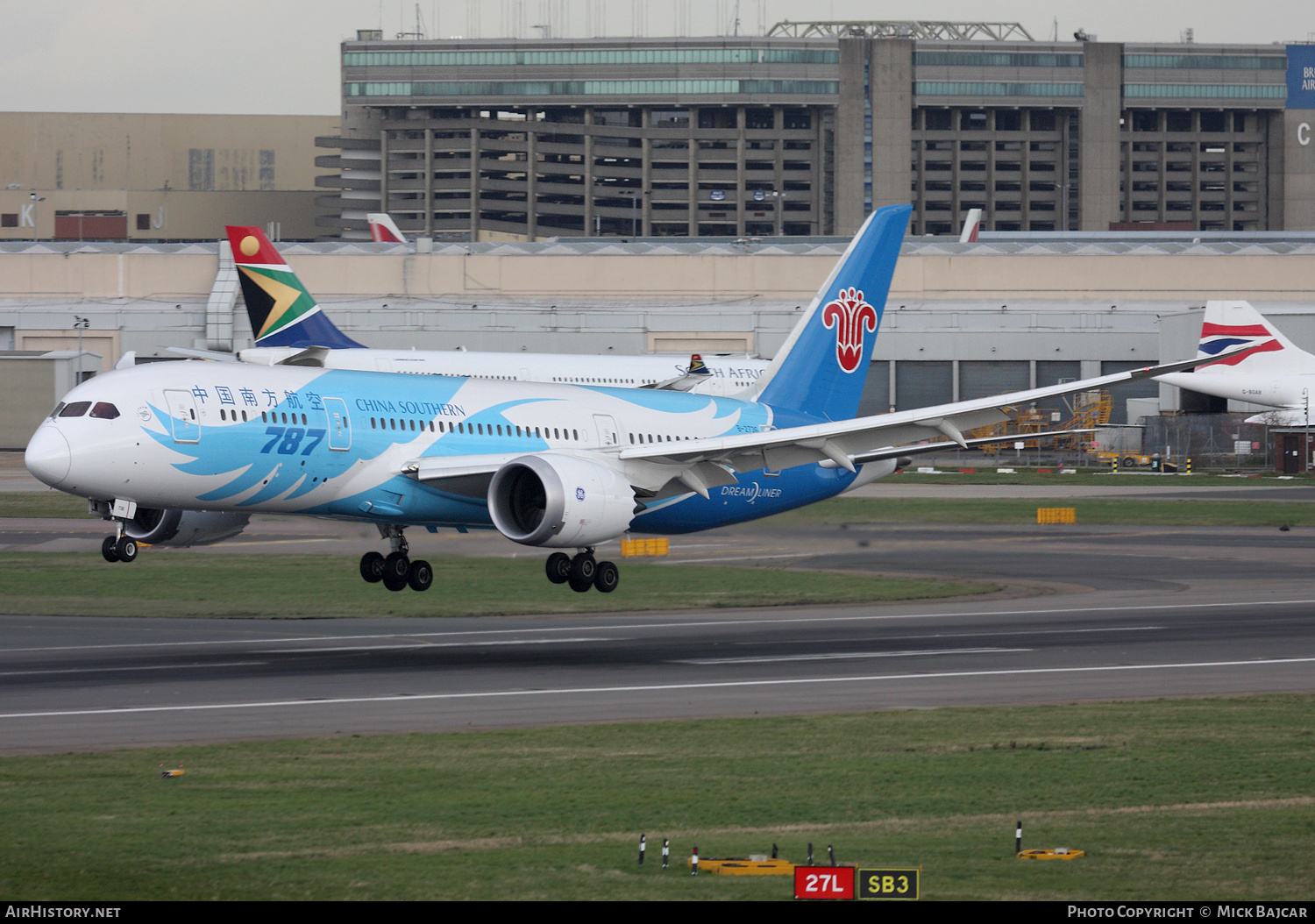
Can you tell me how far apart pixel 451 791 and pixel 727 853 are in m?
5.57

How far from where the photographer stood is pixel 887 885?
52.2 feet

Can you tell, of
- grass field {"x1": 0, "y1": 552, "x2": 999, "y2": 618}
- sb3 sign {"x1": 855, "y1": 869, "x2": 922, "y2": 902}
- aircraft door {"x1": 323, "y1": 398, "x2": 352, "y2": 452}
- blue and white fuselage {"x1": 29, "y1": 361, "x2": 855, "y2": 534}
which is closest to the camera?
sb3 sign {"x1": 855, "y1": 869, "x2": 922, "y2": 902}

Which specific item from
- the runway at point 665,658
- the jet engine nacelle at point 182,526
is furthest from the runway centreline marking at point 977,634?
the jet engine nacelle at point 182,526

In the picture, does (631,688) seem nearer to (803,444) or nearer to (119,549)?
(803,444)

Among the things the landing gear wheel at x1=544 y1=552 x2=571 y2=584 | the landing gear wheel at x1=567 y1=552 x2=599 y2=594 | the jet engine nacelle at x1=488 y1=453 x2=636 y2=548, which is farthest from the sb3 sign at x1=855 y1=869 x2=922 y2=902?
the landing gear wheel at x1=544 y1=552 x2=571 y2=584

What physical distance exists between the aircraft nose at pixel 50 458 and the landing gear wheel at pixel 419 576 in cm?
1122

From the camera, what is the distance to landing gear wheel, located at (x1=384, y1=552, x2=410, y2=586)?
45.6 meters

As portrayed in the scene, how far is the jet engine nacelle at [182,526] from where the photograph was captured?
137 feet

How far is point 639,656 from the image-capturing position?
40.6 metres

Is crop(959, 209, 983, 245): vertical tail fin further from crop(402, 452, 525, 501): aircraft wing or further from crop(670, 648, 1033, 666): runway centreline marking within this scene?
crop(402, 452, 525, 501): aircraft wing

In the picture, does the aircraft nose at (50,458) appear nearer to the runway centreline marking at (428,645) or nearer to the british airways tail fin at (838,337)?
the runway centreline marking at (428,645)

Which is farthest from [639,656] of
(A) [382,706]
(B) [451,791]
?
(B) [451,791]

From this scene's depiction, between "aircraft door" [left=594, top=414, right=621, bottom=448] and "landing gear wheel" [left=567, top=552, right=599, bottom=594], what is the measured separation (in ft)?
13.5
